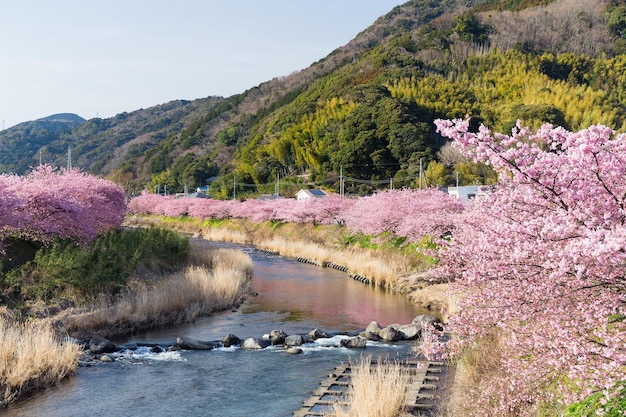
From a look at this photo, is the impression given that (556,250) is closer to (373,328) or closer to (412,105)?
(373,328)

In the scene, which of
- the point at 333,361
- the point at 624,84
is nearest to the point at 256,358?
the point at 333,361

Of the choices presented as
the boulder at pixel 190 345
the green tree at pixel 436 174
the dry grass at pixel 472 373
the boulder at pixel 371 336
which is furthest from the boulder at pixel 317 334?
the green tree at pixel 436 174

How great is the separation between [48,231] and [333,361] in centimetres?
1427

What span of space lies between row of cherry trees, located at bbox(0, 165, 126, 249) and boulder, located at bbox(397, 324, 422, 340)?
14.4 meters

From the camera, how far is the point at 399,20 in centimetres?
19675

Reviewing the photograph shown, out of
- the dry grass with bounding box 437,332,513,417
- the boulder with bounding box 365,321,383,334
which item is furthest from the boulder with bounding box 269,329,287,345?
the dry grass with bounding box 437,332,513,417

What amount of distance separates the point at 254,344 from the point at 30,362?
6465mm

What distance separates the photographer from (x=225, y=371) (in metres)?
15.0

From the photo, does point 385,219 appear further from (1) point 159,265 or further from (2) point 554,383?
(2) point 554,383

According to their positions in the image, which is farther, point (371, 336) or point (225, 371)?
point (371, 336)

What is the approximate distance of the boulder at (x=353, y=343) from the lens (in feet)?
57.4

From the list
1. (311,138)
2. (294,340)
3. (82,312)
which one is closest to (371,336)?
(294,340)

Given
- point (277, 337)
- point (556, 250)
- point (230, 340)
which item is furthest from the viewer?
point (277, 337)

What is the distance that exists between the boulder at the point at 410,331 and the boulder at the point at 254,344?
4.51 meters
